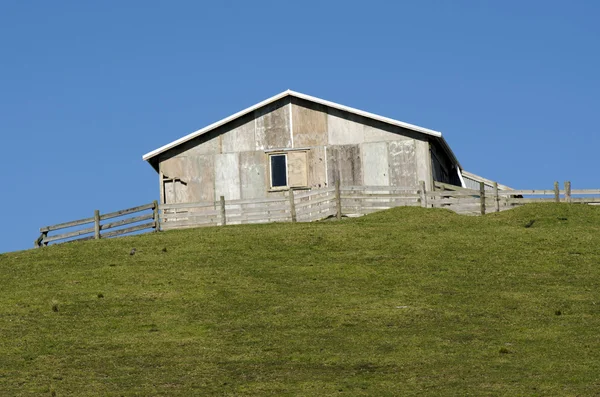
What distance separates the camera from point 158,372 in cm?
2016

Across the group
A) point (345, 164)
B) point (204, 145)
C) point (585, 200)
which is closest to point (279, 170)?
point (345, 164)

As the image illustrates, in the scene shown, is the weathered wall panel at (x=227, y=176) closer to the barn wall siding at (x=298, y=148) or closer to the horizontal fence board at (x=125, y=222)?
the barn wall siding at (x=298, y=148)

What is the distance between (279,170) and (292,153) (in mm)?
923

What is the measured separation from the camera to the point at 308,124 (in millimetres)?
45094

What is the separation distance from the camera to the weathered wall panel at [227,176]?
149ft

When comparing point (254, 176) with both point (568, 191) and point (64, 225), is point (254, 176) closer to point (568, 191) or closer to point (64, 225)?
point (64, 225)

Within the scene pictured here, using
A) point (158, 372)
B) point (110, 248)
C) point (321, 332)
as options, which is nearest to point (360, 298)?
point (321, 332)

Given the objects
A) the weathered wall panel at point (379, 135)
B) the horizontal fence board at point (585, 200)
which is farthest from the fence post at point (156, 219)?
the horizontal fence board at point (585, 200)

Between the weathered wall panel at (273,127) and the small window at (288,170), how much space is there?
1.54 ft

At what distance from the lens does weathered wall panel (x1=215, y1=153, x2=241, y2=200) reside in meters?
45.5

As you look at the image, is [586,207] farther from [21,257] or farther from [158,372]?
[158,372]

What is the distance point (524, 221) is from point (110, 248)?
47.4ft

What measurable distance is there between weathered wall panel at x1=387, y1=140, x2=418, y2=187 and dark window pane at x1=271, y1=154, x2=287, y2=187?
4549 millimetres

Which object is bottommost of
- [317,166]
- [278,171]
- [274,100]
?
[278,171]
